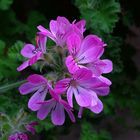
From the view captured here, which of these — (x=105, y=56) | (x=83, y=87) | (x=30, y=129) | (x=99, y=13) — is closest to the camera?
(x=83, y=87)

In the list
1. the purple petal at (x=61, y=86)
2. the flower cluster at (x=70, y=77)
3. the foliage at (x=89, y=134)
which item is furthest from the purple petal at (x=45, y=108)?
the foliage at (x=89, y=134)

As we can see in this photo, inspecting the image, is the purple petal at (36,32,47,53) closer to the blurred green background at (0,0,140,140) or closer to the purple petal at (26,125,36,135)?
the blurred green background at (0,0,140,140)

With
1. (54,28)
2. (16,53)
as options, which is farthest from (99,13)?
(54,28)

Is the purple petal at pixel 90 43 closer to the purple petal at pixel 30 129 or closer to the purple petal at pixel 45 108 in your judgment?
the purple petal at pixel 45 108

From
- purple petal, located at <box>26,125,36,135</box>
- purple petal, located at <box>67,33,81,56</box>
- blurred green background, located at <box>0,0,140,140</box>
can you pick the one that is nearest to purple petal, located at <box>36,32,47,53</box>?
purple petal, located at <box>67,33,81,56</box>

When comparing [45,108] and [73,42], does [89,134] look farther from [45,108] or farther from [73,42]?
[73,42]

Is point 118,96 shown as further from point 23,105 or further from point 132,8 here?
point 23,105
